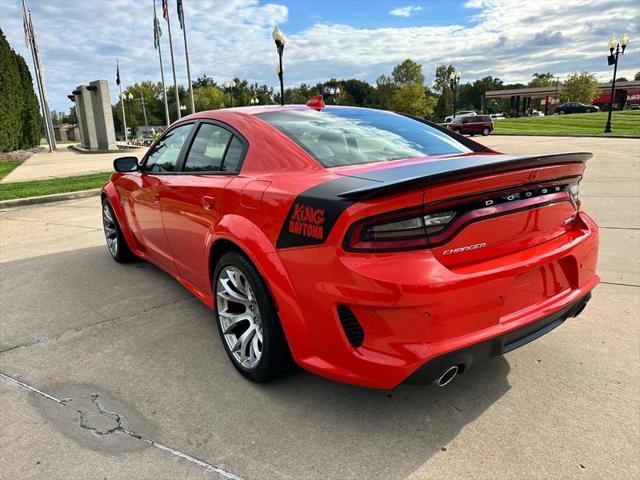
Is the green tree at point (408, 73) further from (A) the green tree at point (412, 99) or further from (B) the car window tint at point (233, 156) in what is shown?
(B) the car window tint at point (233, 156)

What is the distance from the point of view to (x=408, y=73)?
96.8 metres

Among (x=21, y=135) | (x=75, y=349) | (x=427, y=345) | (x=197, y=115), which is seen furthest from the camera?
(x=21, y=135)

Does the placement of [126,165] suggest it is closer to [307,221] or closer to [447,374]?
[307,221]

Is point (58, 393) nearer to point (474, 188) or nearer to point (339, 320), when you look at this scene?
point (339, 320)

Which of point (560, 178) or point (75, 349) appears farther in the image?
point (75, 349)

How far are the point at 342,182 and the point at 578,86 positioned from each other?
92288 mm

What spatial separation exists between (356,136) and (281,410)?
5.51ft

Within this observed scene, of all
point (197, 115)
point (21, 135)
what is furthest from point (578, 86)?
point (197, 115)

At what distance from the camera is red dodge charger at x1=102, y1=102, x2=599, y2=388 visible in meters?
1.95

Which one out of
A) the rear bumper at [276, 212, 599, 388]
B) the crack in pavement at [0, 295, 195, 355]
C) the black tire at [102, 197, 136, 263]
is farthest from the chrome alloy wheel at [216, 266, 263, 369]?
the black tire at [102, 197, 136, 263]

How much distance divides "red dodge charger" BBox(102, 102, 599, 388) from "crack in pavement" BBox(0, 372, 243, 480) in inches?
23.2

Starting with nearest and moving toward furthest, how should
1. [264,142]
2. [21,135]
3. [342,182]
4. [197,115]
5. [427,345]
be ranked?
[427,345], [342,182], [264,142], [197,115], [21,135]

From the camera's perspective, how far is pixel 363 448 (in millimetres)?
2201

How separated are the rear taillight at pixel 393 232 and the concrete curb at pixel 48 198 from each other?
31.7ft
